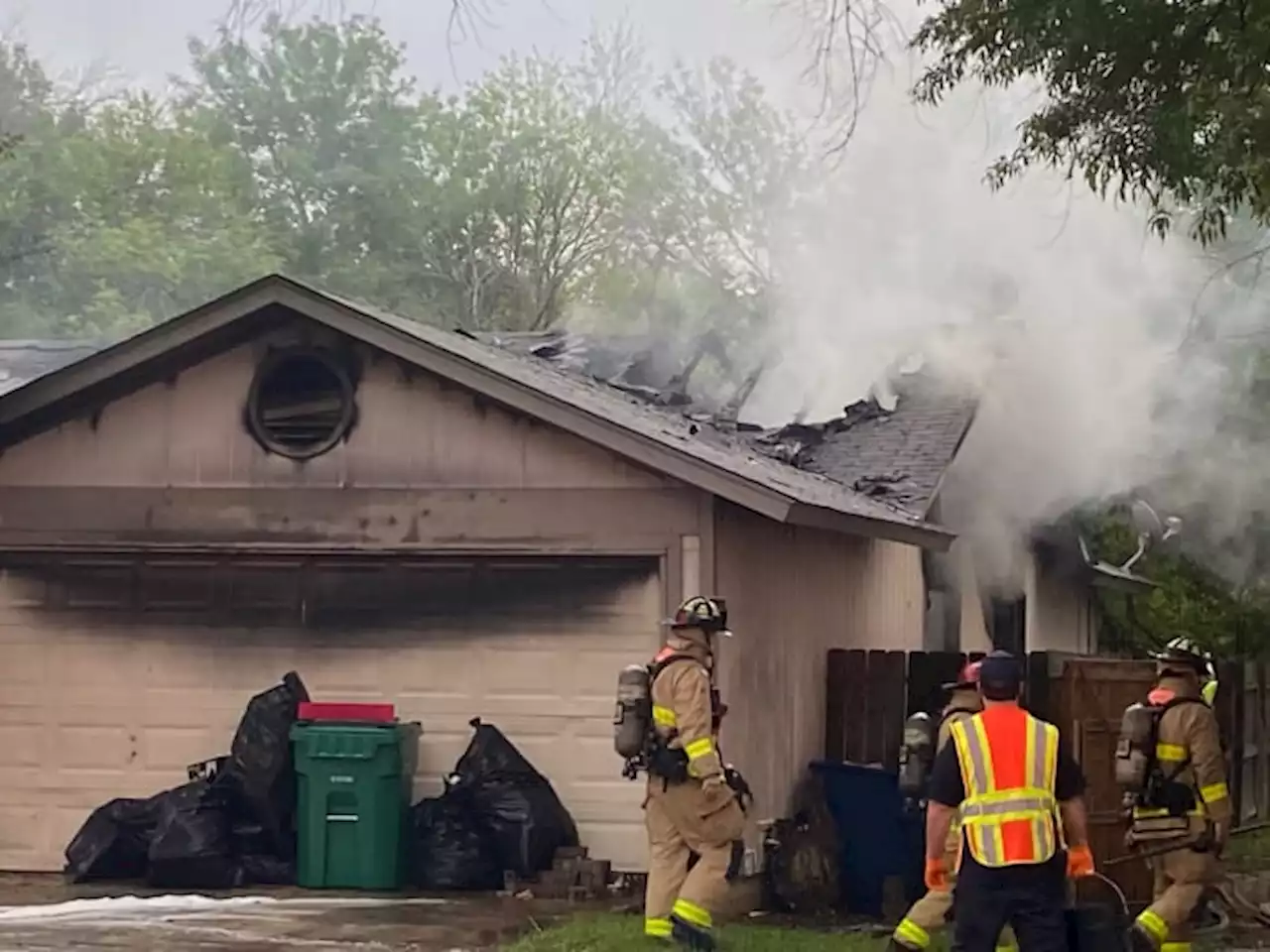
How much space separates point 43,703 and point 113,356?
7.70 ft

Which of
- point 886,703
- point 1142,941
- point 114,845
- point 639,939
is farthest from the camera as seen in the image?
point 886,703

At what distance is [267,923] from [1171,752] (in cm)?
488

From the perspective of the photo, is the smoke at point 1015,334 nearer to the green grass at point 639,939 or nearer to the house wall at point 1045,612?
the house wall at point 1045,612

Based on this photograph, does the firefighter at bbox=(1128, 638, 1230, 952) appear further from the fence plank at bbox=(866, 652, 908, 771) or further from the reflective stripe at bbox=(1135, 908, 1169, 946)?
the fence plank at bbox=(866, 652, 908, 771)

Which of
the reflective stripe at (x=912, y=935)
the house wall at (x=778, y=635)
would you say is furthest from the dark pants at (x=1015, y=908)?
the house wall at (x=778, y=635)

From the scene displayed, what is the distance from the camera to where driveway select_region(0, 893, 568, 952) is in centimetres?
1088

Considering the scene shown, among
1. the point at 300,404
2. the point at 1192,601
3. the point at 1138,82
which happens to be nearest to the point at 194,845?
the point at 300,404

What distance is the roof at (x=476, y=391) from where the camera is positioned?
12.4 meters

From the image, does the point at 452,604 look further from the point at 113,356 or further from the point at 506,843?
the point at 113,356

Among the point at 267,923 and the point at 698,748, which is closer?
the point at 698,748

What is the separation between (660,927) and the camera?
10406 mm

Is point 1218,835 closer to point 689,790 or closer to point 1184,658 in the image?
point 1184,658

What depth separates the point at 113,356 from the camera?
1352cm

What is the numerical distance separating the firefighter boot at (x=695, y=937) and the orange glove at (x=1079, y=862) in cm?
254
